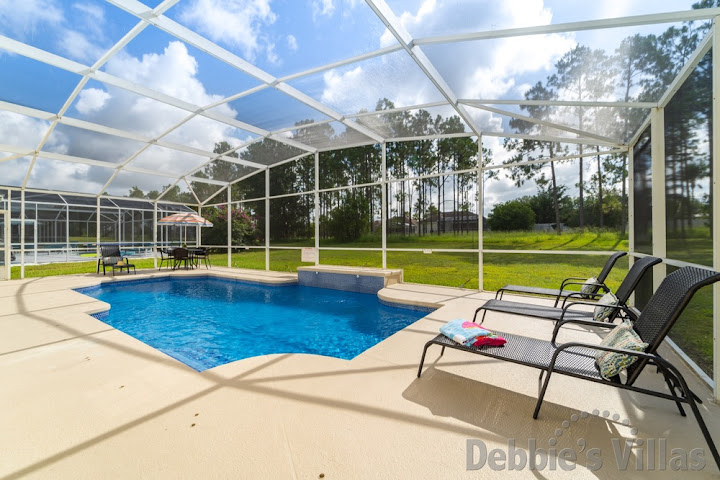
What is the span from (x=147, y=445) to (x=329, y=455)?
108 cm

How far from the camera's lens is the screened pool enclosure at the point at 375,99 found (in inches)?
119

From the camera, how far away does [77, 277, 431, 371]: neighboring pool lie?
4500 millimetres

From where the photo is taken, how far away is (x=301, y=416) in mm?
2078

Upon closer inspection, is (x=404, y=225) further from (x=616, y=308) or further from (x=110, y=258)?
(x=110, y=258)

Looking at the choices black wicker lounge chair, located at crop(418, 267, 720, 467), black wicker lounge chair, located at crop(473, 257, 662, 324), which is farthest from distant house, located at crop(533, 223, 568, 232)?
black wicker lounge chair, located at crop(418, 267, 720, 467)

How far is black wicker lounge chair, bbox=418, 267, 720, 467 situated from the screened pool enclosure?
Answer: 0.53 metres

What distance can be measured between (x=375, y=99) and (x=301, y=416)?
526 centimetres

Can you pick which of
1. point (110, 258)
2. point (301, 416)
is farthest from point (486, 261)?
point (110, 258)

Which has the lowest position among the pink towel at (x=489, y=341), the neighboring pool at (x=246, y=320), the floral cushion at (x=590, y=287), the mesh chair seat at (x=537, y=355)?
the neighboring pool at (x=246, y=320)

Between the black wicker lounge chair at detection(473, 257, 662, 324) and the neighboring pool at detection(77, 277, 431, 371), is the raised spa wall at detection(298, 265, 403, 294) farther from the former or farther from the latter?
the black wicker lounge chair at detection(473, 257, 662, 324)

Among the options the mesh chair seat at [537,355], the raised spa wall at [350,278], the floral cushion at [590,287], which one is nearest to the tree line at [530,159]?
the floral cushion at [590,287]

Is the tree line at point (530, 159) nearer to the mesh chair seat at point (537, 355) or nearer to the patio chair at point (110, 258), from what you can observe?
the mesh chair seat at point (537, 355)

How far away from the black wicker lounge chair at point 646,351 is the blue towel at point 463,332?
5 cm

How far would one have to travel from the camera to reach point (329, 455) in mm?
1708
